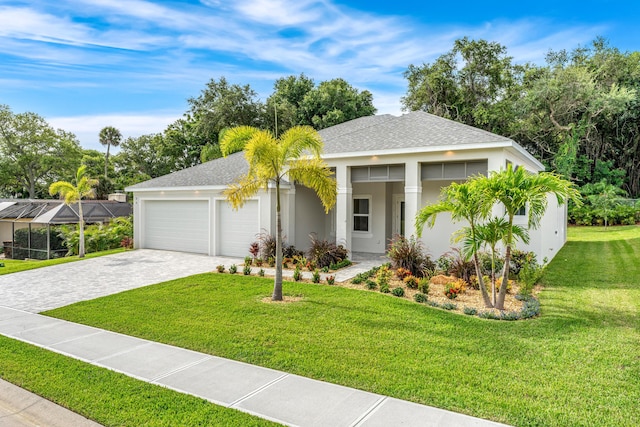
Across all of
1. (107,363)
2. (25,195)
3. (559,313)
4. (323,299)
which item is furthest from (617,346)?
(25,195)

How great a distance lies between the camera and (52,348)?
595 cm

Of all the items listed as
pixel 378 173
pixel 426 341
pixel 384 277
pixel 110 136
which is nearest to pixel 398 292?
pixel 384 277

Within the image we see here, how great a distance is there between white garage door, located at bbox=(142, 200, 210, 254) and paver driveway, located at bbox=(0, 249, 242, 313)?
64cm

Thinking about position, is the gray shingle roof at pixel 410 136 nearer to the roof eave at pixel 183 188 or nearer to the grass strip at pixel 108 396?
the roof eave at pixel 183 188

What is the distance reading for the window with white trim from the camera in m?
15.9

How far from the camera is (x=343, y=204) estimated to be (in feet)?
43.6

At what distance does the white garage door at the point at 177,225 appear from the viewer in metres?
15.9

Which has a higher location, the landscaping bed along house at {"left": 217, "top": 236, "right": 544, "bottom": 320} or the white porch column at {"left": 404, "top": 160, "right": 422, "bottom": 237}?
the white porch column at {"left": 404, "top": 160, "right": 422, "bottom": 237}

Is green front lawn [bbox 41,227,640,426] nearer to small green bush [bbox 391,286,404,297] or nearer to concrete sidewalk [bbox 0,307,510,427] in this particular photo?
concrete sidewalk [bbox 0,307,510,427]

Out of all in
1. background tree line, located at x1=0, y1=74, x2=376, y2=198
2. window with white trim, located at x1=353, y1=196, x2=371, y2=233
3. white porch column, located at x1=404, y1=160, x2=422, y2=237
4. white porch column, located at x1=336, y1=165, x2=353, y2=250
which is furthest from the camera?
background tree line, located at x1=0, y1=74, x2=376, y2=198

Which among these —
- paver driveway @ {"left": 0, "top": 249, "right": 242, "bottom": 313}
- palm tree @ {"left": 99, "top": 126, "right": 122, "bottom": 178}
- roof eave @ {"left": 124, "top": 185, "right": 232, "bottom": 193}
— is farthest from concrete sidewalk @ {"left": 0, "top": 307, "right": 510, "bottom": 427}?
palm tree @ {"left": 99, "top": 126, "right": 122, "bottom": 178}

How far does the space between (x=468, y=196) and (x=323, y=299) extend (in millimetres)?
3665

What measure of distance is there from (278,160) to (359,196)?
7840 millimetres

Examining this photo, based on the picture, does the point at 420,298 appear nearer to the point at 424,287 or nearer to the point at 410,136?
the point at 424,287
